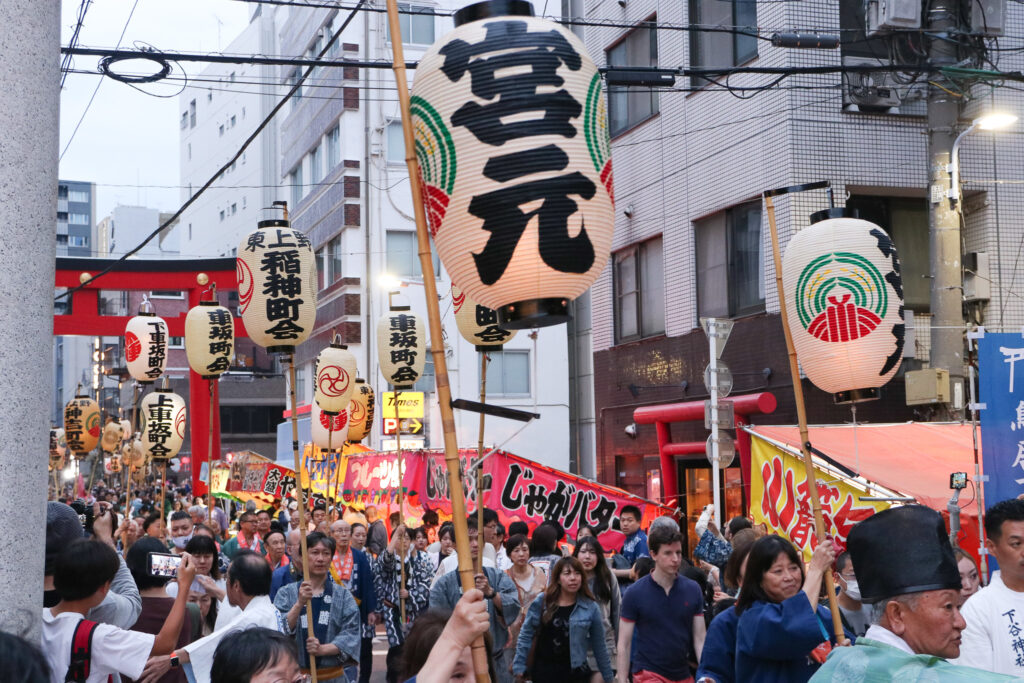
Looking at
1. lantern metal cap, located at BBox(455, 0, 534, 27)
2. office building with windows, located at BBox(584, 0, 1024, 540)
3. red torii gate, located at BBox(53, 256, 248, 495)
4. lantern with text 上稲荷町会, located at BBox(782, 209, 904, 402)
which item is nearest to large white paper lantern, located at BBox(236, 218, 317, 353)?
lantern with text 上稲荷町会, located at BBox(782, 209, 904, 402)

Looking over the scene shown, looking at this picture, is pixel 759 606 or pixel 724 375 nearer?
pixel 759 606

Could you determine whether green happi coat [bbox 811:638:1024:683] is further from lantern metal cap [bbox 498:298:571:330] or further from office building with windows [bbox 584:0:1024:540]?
office building with windows [bbox 584:0:1024:540]

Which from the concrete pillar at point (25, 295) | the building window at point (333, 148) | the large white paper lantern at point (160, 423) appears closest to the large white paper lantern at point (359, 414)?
the large white paper lantern at point (160, 423)

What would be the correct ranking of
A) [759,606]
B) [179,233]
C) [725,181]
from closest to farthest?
[759,606], [725,181], [179,233]

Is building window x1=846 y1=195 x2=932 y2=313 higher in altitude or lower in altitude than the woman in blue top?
higher

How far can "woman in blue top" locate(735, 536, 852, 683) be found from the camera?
5.23 metres

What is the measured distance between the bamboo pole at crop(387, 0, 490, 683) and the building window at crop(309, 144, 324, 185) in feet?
117

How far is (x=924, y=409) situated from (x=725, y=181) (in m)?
4.89

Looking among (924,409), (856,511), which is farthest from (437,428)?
(856,511)

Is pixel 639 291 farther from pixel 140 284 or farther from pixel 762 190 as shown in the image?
pixel 140 284

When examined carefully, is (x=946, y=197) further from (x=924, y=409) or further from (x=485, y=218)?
(x=485, y=218)

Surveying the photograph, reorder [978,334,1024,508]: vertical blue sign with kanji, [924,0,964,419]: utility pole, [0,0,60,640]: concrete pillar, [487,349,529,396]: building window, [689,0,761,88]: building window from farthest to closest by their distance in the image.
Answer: [487,349,529,396]: building window → [689,0,761,88]: building window → [924,0,964,419]: utility pole → [978,334,1024,508]: vertical blue sign with kanji → [0,0,60,640]: concrete pillar

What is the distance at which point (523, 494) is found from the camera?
16.6 metres

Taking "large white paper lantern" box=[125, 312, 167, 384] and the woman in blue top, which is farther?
"large white paper lantern" box=[125, 312, 167, 384]
